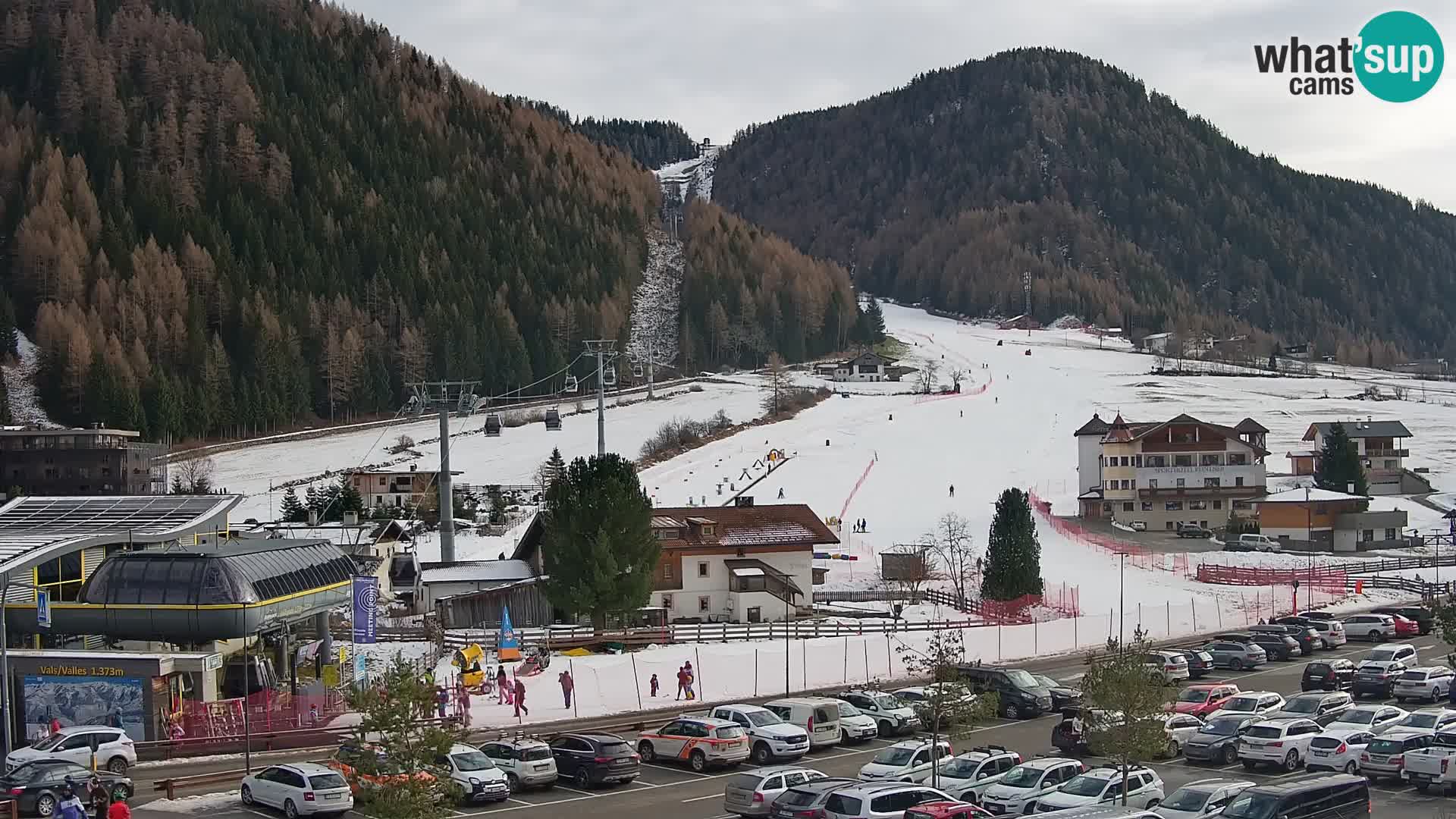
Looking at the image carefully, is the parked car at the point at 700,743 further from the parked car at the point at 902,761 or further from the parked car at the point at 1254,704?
the parked car at the point at 1254,704

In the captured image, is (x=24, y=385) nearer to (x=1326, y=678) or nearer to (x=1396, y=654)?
(x=1326, y=678)

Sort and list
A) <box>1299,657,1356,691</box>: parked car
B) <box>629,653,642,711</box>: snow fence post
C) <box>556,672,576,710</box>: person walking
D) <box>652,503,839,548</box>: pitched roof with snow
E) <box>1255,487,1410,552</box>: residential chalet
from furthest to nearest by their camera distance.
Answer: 1. <box>1255,487,1410,552</box>: residential chalet
2. <box>652,503,839,548</box>: pitched roof with snow
3. <box>1299,657,1356,691</box>: parked car
4. <box>629,653,642,711</box>: snow fence post
5. <box>556,672,576,710</box>: person walking

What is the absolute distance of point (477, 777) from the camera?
27641 millimetres

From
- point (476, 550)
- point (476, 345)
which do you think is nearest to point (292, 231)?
point (476, 345)

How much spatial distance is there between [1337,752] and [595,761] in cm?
1378

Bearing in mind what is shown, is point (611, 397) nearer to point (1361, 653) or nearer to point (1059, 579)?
point (1059, 579)

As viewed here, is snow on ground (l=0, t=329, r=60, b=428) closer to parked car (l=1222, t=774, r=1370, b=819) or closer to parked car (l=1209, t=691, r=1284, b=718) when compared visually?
parked car (l=1209, t=691, r=1284, b=718)

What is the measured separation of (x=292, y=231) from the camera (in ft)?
563

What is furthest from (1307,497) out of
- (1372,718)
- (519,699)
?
(519,699)

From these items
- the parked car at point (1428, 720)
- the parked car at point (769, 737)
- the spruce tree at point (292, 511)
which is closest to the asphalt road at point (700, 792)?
the parked car at point (769, 737)

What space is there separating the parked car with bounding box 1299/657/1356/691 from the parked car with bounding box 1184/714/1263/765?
9.07 m

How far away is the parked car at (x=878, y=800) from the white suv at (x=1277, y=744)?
8.10 metres

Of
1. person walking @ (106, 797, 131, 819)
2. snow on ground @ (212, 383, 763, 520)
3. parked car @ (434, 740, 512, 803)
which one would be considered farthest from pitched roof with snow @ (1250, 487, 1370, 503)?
person walking @ (106, 797, 131, 819)

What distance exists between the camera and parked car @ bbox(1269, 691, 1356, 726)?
33.6 m
